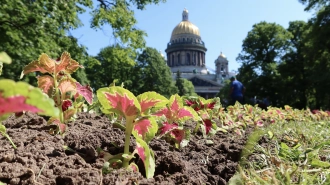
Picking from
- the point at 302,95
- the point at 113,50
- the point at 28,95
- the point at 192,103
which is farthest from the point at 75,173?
the point at 302,95

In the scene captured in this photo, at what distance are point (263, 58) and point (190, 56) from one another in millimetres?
38680

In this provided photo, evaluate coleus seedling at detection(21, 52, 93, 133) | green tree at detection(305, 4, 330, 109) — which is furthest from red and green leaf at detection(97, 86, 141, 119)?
green tree at detection(305, 4, 330, 109)

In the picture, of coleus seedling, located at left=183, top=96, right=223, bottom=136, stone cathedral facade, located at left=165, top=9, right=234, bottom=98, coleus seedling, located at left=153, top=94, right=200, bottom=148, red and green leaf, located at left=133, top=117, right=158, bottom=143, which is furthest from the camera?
stone cathedral facade, located at left=165, top=9, right=234, bottom=98

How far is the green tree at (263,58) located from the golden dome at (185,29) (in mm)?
37236

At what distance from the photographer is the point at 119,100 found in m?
1.02

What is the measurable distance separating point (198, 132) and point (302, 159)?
681 millimetres

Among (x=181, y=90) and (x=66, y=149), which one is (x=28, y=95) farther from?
(x=181, y=90)

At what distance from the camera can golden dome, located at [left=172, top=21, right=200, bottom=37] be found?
65.1m

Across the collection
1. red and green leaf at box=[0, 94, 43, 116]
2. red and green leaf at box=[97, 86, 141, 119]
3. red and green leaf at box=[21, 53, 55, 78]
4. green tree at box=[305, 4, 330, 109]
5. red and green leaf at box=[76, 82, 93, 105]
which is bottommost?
red and green leaf at box=[0, 94, 43, 116]

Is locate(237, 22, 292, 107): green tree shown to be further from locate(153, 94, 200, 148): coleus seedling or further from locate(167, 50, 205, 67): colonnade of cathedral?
locate(167, 50, 205, 67): colonnade of cathedral

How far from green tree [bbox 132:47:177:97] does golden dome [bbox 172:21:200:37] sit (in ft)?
106

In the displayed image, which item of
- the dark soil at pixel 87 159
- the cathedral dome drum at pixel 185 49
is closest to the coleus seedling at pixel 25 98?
the dark soil at pixel 87 159

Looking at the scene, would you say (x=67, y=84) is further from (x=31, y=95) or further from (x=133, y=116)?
(x=31, y=95)

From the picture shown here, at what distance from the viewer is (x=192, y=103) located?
2055 millimetres
